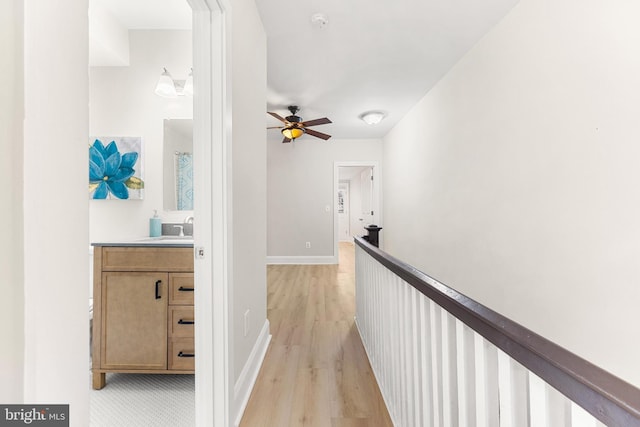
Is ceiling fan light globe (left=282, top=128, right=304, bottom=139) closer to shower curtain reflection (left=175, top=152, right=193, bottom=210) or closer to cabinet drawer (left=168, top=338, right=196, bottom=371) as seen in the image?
shower curtain reflection (left=175, top=152, right=193, bottom=210)

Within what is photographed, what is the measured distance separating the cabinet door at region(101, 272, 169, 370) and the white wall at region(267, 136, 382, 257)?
3.88 meters

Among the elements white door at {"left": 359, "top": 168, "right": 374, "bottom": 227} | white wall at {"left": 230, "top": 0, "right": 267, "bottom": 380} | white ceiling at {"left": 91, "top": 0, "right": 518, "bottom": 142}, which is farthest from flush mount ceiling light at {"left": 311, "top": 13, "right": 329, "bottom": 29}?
white door at {"left": 359, "top": 168, "right": 374, "bottom": 227}

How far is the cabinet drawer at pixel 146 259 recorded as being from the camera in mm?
1606

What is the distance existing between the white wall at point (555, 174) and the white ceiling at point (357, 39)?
0.25 metres

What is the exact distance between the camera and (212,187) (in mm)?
1236

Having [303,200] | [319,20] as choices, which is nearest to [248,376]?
[319,20]

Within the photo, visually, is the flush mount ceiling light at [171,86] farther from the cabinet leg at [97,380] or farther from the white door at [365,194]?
the white door at [365,194]

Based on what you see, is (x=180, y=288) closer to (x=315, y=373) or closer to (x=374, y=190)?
(x=315, y=373)

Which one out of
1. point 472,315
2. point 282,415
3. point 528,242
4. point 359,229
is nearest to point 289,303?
point 282,415

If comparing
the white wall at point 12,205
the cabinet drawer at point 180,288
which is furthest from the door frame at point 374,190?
the white wall at point 12,205

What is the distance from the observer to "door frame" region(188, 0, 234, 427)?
1.21 metres

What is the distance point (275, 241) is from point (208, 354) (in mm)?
4331

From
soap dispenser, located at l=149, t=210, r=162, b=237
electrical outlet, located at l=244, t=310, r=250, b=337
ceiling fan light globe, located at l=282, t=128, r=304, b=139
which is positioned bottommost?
electrical outlet, located at l=244, t=310, r=250, b=337

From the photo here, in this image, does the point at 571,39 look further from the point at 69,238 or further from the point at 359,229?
the point at 359,229
